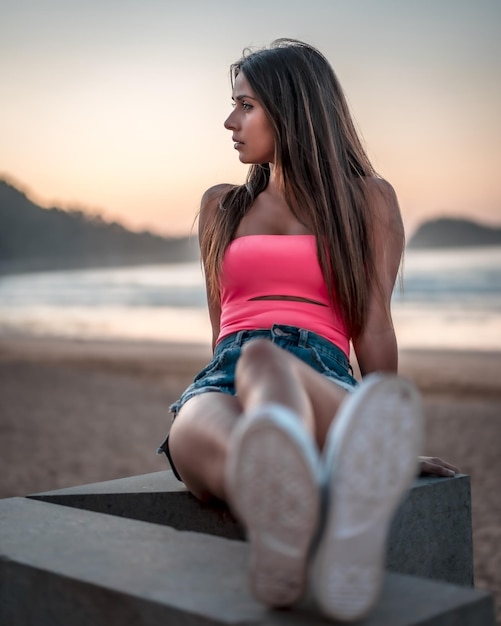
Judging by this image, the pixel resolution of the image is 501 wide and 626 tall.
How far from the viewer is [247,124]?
99.7 inches

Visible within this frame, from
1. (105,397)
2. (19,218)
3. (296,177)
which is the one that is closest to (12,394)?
(105,397)

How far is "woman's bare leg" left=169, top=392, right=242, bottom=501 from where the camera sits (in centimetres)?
192

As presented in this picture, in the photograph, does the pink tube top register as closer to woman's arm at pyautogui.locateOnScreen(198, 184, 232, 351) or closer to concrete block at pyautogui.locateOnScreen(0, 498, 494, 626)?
woman's arm at pyautogui.locateOnScreen(198, 184, 232, 351)

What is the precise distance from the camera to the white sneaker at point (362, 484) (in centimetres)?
132

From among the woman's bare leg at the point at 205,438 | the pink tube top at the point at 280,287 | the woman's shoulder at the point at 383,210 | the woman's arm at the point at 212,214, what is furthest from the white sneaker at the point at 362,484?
the woman's arm at the point at 212,214

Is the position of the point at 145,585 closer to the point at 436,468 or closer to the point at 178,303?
the point at 436,468

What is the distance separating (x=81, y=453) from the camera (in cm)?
696

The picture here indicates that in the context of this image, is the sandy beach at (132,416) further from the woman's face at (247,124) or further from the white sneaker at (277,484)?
the white sneaker at (277,484)

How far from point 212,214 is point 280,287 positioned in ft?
1.45

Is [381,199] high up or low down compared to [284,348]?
up

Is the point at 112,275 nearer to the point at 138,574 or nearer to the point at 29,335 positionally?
the point at 29,335

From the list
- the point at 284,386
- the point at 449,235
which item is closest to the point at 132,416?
the point at 284,386

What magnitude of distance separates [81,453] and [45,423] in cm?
145

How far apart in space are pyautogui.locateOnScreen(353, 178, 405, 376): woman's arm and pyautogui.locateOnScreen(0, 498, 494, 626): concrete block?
83cm
